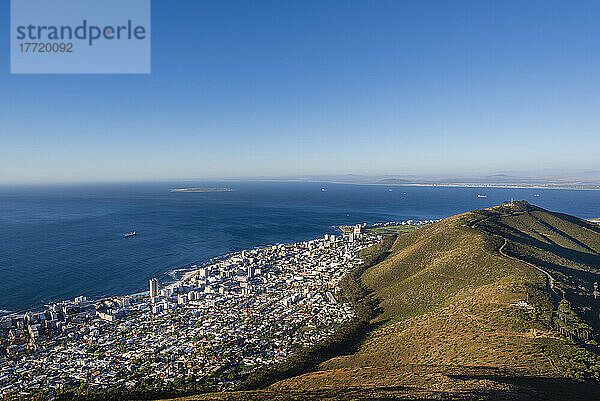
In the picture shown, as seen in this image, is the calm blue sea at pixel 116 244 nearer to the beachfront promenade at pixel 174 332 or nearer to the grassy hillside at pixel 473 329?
the beachfront promenade at pixel 174 332

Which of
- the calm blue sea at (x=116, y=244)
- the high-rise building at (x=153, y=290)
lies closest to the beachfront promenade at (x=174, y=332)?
the high-rise building at (x=153, y=290)

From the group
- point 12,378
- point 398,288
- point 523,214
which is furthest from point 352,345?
point 523,214

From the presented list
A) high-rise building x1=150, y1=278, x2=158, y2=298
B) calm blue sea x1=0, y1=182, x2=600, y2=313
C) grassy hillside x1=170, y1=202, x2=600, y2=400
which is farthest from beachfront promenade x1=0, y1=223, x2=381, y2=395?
calm blue sea x1=0, y1=182, x2=600, y2=313

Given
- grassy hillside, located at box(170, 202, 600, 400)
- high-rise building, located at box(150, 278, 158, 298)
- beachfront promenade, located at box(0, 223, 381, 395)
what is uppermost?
grassy hillside, located at box(170, 202, 600, 400)

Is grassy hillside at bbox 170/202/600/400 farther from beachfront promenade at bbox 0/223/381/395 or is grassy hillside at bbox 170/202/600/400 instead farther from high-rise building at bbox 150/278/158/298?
high-rise building at bbox 150/278/158/298

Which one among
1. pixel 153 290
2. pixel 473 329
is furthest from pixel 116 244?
pixel 473 329

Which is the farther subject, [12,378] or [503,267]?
[503,267]

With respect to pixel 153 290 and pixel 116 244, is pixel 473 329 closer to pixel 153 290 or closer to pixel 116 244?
pixel 153 290

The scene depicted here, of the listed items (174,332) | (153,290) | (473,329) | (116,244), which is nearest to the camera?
(473,329)

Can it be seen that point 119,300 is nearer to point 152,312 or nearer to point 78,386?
point 152,312
